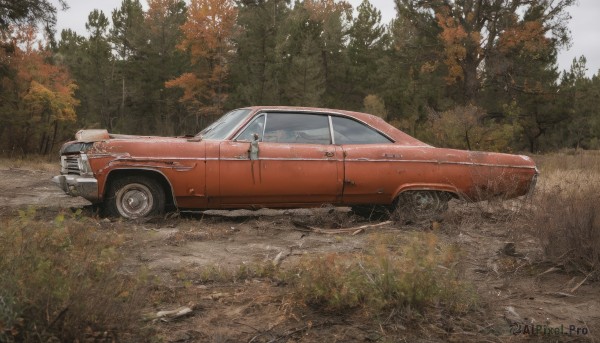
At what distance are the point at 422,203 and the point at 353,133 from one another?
3.94ft

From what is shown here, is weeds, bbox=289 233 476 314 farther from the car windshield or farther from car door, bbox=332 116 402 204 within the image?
the car windshield

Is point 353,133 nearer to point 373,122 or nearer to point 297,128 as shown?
point 373,122

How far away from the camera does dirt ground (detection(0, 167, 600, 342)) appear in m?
2.95

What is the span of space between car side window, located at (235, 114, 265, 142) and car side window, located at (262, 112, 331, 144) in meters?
0.06

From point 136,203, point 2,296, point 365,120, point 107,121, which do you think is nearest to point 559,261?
point 365,120

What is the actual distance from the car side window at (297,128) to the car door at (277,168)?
0.04 feet

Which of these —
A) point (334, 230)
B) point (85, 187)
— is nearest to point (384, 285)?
point (334, 230)

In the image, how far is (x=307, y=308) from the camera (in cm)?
321

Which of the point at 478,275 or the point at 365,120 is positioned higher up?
the point at 365,120

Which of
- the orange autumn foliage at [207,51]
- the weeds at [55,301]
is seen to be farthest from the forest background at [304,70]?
the weeds at [55,301]

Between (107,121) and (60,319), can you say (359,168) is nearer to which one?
(60,319)

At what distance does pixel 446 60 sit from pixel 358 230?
858 inches

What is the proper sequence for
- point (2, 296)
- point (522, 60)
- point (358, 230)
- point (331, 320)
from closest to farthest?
point (2, 296) → point (331, 320) → point (358, 230) → point (522, 60)

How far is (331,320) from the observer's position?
3078 millimetres
